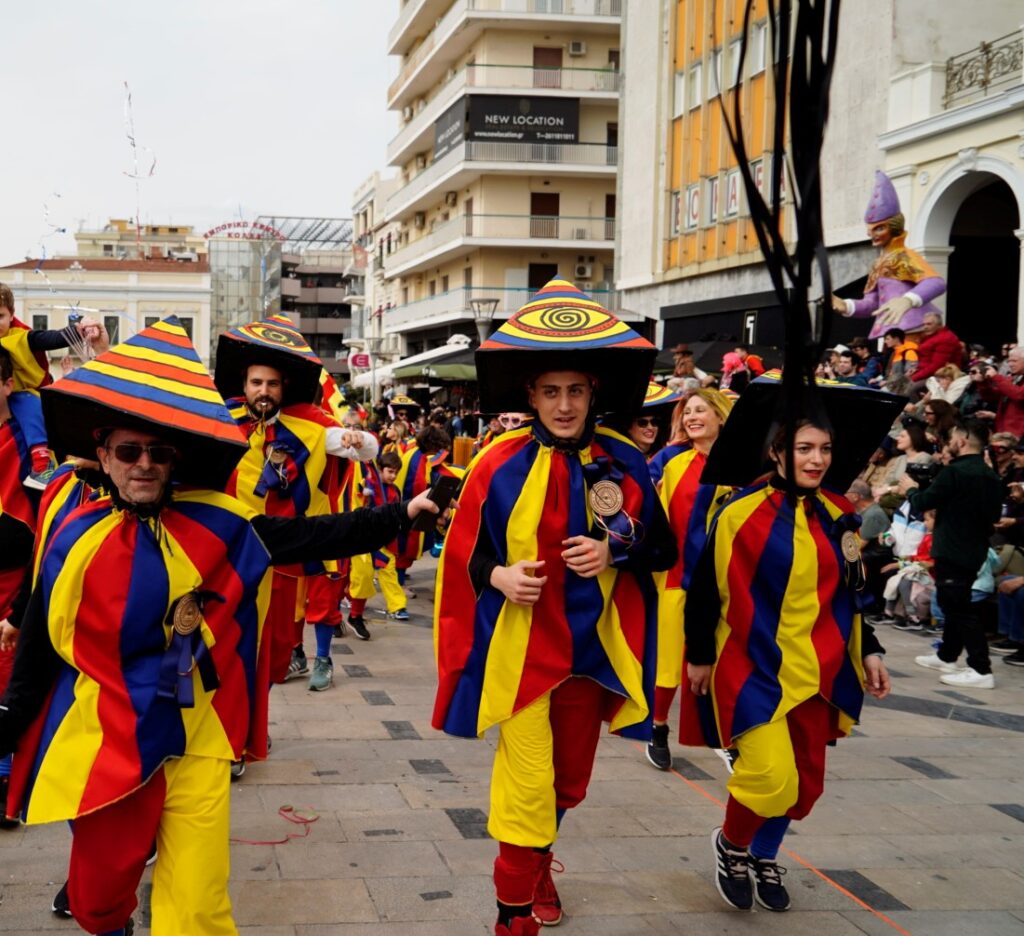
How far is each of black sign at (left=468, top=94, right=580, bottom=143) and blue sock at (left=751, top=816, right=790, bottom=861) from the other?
41.3 meters

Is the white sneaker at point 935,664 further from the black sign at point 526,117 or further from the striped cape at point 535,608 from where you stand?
the black sign at point 526,117

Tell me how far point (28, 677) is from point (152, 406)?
85 cm

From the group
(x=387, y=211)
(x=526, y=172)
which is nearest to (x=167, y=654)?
(x=526, y=172)

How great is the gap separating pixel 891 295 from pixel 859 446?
11.0 m

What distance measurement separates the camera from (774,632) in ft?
15.0

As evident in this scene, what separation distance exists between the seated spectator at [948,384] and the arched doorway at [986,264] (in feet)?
24.2

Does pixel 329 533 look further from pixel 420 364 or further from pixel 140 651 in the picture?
pixel 420 364

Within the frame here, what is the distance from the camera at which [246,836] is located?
539 centimetres

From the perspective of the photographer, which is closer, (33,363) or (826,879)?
(826,879)

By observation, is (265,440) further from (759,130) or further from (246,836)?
(759,130)

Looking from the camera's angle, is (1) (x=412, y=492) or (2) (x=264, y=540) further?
(1) (x=412, y=492)

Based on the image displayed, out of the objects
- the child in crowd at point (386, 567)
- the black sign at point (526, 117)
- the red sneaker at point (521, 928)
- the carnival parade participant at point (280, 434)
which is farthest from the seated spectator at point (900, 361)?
the black sign at point (526, 117)

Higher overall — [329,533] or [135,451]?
[135,451]

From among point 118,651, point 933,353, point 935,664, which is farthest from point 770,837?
point 933,353
